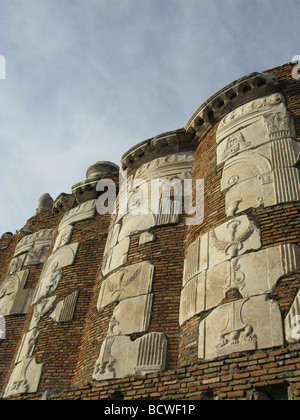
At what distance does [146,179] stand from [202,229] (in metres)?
2.66

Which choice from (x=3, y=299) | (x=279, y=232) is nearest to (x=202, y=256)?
(x=279, y=232)

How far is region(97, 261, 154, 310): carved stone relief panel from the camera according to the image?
759 centimetres

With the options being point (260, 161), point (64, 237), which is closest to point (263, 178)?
point (260, 161)

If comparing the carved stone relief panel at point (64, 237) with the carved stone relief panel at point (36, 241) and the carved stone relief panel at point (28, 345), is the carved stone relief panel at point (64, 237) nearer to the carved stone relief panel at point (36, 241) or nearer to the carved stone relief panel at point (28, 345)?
the carved stone relief panel at point (36, 241)

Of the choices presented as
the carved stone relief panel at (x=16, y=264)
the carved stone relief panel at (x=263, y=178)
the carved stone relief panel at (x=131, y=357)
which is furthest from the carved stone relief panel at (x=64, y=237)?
the carved stone relief panel at (x=263, y=178)

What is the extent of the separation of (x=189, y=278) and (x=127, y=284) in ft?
4.43

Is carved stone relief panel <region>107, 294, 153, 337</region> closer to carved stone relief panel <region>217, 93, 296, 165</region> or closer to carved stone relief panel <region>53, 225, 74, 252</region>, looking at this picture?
carved stone relief panel <region>217, 93, 296, 165</region>

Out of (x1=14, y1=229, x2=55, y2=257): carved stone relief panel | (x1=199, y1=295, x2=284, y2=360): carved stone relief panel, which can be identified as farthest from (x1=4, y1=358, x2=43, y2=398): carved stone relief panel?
(x1=14, y1=229, x2=55, y2=257): carved stone relief panel

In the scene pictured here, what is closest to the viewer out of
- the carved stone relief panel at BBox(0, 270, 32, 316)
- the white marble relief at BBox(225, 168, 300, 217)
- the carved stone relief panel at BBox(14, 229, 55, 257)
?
the white marble relief at BBox(225, 168, 300, 217)

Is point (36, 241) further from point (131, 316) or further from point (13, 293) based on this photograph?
point (131, 316)

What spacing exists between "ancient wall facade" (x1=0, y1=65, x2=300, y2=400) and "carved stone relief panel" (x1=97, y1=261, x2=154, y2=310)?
0.08ft

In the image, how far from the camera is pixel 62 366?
331 inches

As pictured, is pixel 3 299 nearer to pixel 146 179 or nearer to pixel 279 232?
pixel 146 179
